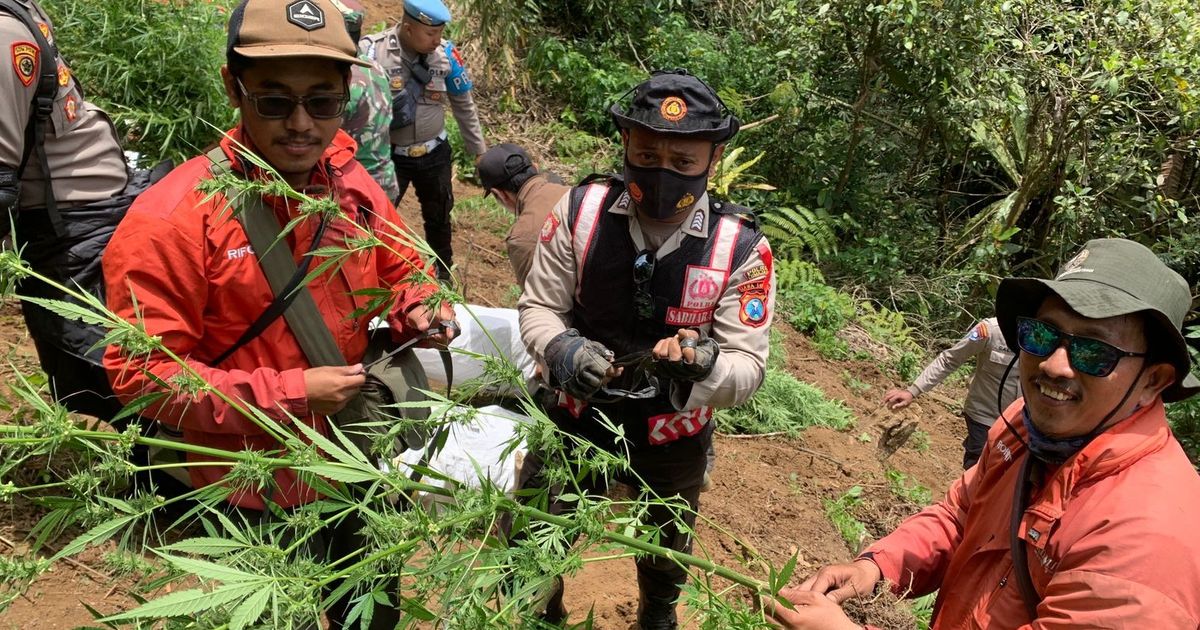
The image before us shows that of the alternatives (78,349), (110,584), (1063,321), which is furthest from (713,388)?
(110,584)

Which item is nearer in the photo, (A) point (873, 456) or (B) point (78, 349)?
(B) point (78, 349)

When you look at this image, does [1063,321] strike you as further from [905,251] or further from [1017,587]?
[905,251]

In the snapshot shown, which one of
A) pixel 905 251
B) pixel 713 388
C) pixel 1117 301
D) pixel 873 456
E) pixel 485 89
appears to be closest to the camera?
pixel 1117 301

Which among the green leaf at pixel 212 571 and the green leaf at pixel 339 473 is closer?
the green leaf at pixel 212 571

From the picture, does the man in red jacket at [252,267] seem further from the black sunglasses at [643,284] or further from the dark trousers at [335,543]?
the black sunglasses at [643,284]

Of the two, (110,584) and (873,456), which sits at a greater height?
(110,584)

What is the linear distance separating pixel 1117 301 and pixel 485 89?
10.2m

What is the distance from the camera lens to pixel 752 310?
9.05ft

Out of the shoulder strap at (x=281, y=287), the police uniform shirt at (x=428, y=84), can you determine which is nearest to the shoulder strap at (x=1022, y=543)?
the shoulder strap at (x=281, y=287)

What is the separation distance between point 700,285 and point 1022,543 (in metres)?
1.17

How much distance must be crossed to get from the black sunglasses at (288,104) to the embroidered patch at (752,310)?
135 centimetres

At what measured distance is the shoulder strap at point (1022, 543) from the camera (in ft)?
6.20

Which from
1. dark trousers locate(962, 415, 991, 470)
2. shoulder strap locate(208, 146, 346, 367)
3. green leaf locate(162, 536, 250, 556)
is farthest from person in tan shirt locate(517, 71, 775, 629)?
dark trousers locate(962, 415, 991, 470)

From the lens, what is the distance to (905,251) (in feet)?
31.8
